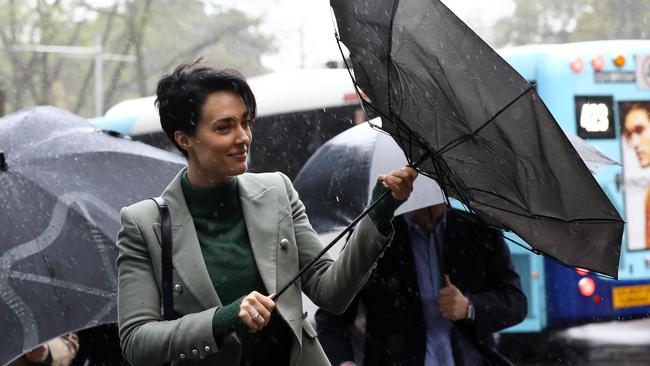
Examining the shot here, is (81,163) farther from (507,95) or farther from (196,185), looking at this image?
(507,95)

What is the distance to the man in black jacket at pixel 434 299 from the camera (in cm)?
448

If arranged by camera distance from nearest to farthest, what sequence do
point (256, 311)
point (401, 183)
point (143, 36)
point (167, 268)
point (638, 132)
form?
point (256, 311)
point (401, 183)
point (167, 268)
point (638, 132)
point (143, 36)

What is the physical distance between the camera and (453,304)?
176 inches

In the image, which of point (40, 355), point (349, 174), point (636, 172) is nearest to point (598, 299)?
point (636, 172)

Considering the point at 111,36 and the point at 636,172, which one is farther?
the point at 111,36

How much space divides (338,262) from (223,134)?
0.46 m

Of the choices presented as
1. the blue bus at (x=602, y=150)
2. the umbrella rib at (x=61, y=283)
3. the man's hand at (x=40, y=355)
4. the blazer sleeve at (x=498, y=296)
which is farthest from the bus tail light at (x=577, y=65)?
the umbrella rib at (x=61, y=283)

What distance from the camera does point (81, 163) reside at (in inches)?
206

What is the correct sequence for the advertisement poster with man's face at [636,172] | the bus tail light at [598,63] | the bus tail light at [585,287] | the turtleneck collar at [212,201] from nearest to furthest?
the turtleneck collar at [212,201]
the bus tail light at [585,287]
the bus tail light at [598,63]
the advertisement poster with man's face at [636,172]

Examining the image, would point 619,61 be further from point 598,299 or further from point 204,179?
point 204,179

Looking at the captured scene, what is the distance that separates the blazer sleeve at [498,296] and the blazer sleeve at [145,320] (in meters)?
1.80

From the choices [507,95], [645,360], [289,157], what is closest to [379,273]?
[507,95]

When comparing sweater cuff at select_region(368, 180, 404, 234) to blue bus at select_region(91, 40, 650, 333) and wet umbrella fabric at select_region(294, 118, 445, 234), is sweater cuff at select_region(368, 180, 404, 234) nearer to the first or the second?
wet umbrella fabric at select_region(294, 118, 445, 234)

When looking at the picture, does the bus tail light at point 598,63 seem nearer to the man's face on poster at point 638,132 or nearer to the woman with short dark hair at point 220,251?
the man's face on poster at point 638,132
